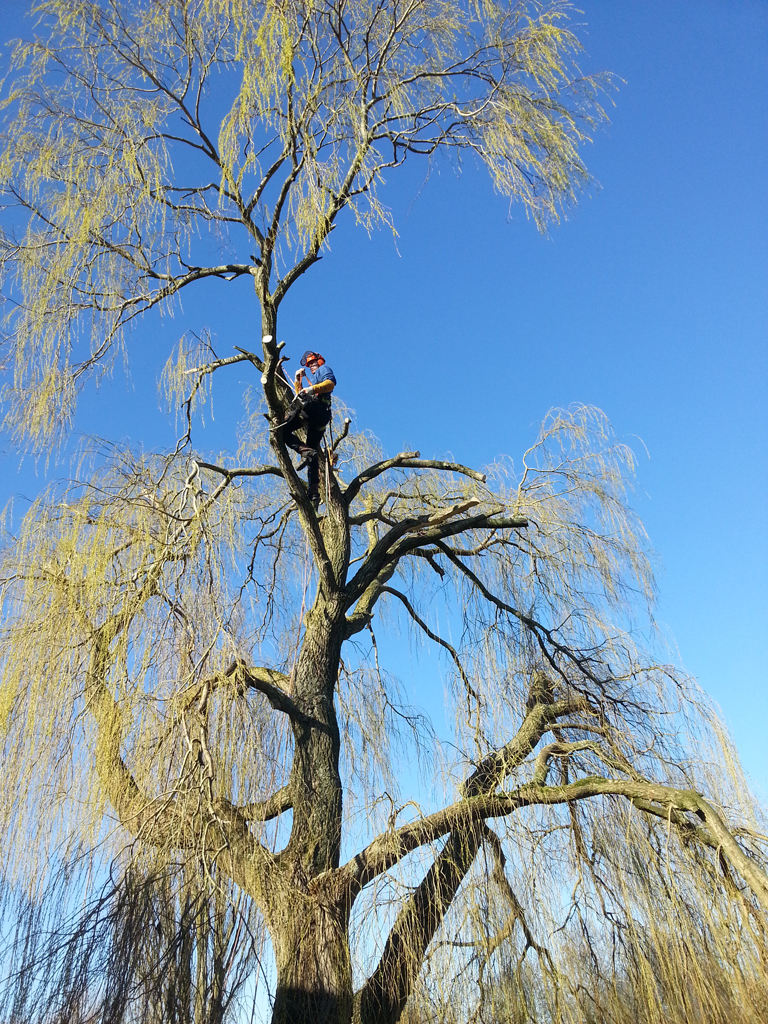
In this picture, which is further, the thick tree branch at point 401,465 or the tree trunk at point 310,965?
the thick tree branch at point 401,465

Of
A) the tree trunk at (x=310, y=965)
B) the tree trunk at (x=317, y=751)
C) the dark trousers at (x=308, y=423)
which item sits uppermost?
the dark trousers at (x=308, y=423)

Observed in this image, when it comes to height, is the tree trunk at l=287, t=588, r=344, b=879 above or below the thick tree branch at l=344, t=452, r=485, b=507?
below

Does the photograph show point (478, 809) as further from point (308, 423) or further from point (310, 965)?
→ point (308, 423)

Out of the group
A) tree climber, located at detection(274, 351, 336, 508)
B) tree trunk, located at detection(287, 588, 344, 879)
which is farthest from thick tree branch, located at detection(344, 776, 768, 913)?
tree climber, located at detection(274, 351, 336, 508)

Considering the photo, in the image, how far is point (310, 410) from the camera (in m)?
4.41

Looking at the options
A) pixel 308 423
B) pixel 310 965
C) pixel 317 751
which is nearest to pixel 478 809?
pixel 317 751

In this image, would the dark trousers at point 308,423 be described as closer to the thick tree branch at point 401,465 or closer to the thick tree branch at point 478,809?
the thick tree branch at point 401,465

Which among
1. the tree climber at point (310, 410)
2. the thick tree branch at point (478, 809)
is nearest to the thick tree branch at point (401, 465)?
the tree climber at point (310, 410)

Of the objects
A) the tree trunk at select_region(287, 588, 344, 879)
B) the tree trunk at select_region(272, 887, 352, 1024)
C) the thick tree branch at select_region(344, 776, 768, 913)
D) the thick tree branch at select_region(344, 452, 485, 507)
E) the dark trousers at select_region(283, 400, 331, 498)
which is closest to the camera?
the tree trunk at select_region(272, 887, 352, 1024)

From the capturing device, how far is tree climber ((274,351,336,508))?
4.35 metres

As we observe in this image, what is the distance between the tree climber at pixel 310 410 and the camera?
435 cm

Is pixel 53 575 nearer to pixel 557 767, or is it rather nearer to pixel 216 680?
pixel 216 680

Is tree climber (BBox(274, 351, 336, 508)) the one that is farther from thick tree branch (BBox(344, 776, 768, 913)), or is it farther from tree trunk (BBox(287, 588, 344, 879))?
thick tree branch (BBox(344, 776, 768, 913))

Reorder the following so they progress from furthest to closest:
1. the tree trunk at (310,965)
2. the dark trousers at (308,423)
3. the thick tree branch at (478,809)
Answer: the dark trousers at (308,423) → the thick tree branch at (478,809) → the tree trunk at (310,965)
